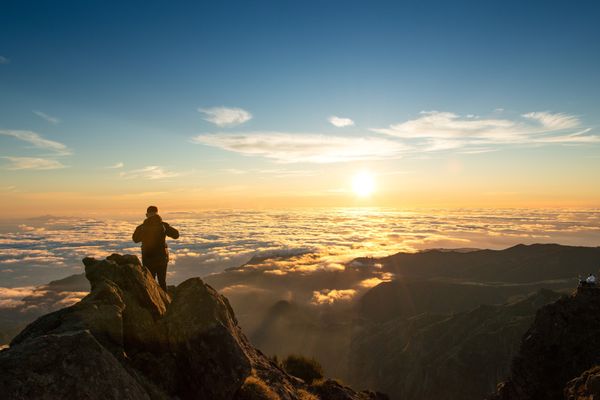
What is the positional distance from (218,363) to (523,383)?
111ft

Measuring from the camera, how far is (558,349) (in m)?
34.7

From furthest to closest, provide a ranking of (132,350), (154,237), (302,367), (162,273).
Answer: (302,367) → (162,273) → (154,237) → (132,350)

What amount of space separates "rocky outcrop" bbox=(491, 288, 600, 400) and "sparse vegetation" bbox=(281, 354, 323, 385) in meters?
19.8

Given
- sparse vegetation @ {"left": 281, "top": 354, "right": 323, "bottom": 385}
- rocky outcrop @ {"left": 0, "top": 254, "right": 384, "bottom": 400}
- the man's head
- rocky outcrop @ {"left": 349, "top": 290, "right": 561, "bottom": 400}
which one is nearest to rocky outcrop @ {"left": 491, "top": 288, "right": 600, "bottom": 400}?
sparse vegetation @ {"left": 281, "top": 354, "right": 323, "bottom": 385}

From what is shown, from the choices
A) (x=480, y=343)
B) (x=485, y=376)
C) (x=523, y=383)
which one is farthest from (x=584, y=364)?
(x=480, y=343)

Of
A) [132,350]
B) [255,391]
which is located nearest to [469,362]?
[255,391]

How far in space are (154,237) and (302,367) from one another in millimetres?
26834

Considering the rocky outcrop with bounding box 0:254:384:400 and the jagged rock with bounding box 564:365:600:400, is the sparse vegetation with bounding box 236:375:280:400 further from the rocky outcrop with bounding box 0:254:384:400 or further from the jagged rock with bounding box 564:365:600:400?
the jagged rock with bounding box 564:365:600:400

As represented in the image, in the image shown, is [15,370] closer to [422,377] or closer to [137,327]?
[137,327]

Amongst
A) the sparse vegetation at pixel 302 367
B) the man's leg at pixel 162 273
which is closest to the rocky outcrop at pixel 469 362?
the sparse vegetation at pixel 302 367

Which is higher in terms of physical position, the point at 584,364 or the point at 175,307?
the point at 175,307

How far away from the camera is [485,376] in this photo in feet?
538

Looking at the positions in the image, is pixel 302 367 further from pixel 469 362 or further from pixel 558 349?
pixel 469 362

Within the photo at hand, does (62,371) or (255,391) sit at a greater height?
(62,371)
